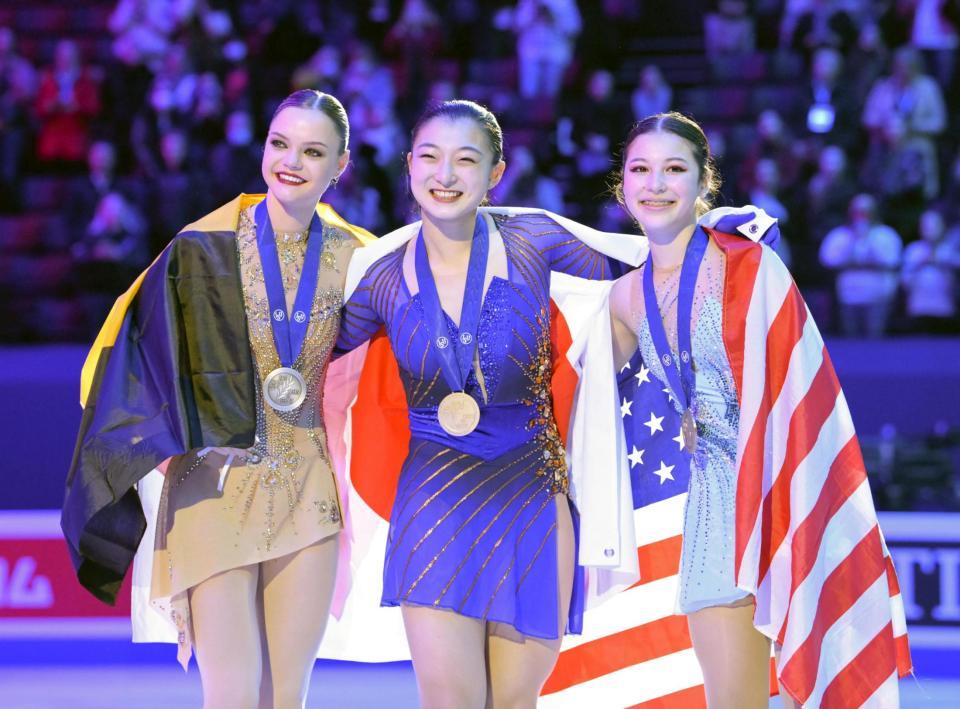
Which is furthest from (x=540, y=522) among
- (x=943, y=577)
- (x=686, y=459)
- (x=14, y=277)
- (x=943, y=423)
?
(x=14, y=277)

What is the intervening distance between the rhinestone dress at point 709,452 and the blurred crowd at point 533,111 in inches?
204

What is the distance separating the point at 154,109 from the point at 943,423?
5.85m

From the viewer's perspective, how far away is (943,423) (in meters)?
7.25

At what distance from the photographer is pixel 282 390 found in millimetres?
3848

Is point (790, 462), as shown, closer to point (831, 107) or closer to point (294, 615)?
point (294, 615)

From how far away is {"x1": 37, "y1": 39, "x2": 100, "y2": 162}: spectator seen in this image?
10.4m

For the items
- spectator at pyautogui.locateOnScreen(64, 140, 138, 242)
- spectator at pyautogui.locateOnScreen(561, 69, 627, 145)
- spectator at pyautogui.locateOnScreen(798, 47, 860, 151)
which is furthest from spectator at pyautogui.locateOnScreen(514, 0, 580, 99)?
spectator at pyautogui.locateOnScreen(64, 140, 138, 242)

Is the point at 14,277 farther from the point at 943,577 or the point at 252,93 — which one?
the point at 943,577

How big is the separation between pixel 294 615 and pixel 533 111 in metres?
6.69

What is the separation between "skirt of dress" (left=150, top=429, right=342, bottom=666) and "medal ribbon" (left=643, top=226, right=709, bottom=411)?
953mm

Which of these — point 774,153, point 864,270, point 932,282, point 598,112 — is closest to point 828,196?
point 774,153

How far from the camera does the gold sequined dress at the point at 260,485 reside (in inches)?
149

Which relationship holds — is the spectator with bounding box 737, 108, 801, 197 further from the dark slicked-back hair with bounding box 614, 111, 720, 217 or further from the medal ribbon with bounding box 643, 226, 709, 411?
the medal ribbon with bounding box 643, 226, 709, 411

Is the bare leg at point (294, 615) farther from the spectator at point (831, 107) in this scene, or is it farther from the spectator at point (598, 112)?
Answer: the spectator at point (831, 107)
